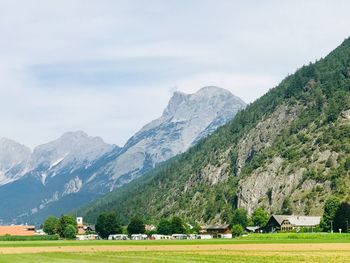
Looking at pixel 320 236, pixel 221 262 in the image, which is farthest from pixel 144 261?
pixel 320 236

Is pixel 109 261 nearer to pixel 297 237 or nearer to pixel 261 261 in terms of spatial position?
pixel 261 261

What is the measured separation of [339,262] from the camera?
2977 inches

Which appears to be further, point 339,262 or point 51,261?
point 51,261

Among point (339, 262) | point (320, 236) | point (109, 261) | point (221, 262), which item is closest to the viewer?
point (339, 262)

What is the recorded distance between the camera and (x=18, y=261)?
89.1 metres

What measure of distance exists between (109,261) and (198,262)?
12434 mm

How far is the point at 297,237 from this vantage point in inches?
7653

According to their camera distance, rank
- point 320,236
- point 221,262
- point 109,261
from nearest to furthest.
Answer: point 221,262
point 109,261
point 320,236

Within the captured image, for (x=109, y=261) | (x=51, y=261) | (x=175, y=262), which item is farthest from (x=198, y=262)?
(x=51, y=261)

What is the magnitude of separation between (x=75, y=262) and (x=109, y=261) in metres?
4.53

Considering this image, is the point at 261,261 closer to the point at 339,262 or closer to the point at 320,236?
the point at 339,262

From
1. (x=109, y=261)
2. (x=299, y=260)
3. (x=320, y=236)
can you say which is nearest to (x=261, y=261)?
(x=299, y=260)

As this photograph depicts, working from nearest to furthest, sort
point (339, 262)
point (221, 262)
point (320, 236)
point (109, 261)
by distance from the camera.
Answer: point (339, 262)
point (221, 262)
point (109, 261)
point (320, 236)

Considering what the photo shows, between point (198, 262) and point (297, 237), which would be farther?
point (297, 237)
